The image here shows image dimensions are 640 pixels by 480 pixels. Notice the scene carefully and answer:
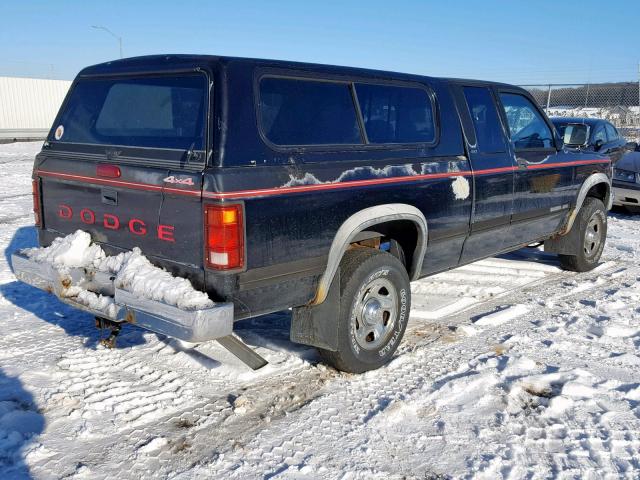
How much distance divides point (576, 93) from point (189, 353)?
77.2 feet

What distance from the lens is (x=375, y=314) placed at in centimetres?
413

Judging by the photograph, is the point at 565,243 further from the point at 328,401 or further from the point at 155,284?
the point at 155,284

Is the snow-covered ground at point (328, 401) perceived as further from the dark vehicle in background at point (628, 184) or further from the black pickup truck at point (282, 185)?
the dark vehicle in background at point (628, 184)

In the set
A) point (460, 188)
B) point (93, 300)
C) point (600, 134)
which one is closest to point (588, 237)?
point (460, 188)

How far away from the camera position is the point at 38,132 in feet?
92.1

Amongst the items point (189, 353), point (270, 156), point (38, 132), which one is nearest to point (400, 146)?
point (270, 156)

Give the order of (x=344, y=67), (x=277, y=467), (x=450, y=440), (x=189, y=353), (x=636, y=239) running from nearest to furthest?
(x=277, y=467)
(x=450, y=440)
(x=344, y=67)
(x=189, y=353)
(x=636, y=239)

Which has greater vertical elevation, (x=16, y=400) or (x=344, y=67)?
(x=344, y=67)

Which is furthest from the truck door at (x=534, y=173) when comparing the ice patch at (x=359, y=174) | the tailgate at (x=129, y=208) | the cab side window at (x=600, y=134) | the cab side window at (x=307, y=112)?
the cab side window at (x=600, y=134)

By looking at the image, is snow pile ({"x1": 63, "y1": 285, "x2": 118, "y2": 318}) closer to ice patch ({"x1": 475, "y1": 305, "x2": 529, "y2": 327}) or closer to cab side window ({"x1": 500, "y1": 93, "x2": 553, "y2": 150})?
ice patch ({"x1": 475, "y1": 305, "x2": 529, "y2": 327})

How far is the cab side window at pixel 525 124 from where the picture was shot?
5418mm

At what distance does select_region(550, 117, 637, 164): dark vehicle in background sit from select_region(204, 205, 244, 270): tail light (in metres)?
8.58

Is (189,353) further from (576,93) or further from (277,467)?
(576,93)

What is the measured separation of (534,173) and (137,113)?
3.47 metres
